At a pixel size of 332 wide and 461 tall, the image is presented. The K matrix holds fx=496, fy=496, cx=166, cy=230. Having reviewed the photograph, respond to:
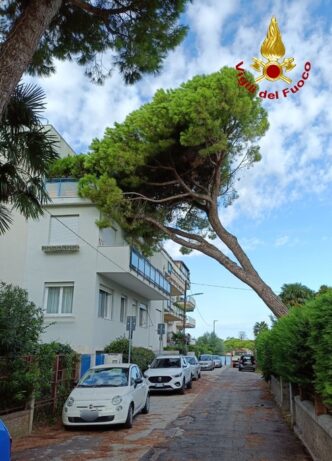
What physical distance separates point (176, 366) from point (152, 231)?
20.3 ft

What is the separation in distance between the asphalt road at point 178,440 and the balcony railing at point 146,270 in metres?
9.91

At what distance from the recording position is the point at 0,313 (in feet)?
34.3

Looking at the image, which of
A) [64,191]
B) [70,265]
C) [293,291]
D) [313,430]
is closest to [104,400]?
[313,430]

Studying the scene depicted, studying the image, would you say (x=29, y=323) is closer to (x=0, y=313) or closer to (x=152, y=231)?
(x=0, y=313)

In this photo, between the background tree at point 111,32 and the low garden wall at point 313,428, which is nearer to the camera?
the low garden wall at point 313,428

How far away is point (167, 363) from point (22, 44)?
59.0ft

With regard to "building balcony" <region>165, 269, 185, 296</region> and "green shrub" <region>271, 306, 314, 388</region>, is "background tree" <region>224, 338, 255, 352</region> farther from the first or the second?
"green shrub" <region>271, 306, 314, 388</region>

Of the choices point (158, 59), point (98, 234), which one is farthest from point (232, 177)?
point (158, 59)

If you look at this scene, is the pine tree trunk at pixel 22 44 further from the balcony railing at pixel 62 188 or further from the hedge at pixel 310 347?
the balcony railing at pixel 62 188

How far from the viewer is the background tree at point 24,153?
8.02 meters

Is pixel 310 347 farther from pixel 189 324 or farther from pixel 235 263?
pixel 189 324

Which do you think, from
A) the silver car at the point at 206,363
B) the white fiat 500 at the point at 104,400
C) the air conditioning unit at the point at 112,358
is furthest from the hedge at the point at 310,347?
the silver car at the point at 206,363

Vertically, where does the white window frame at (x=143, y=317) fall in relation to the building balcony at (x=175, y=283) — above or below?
below

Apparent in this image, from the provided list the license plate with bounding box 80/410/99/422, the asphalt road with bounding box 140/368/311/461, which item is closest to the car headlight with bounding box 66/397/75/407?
the license plate with bounding box 80/410/99/422
